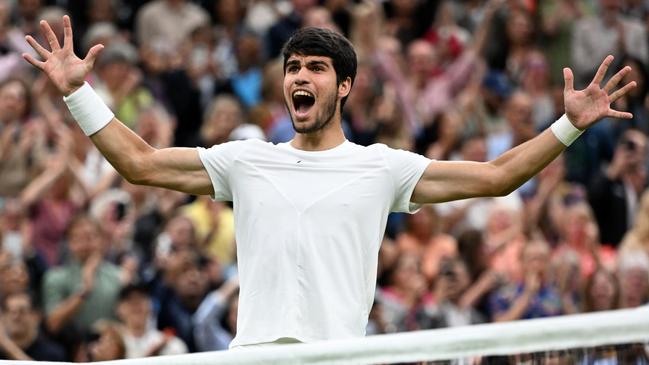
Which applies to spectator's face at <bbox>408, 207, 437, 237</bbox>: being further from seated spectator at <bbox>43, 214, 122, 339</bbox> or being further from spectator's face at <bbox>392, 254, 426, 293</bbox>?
seated spectator at <bbox>43, 214, 122, 339</bbox>

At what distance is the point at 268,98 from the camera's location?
17438 millimetres

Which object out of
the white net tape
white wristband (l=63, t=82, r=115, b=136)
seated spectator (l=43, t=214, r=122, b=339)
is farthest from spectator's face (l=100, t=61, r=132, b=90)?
the white net tape

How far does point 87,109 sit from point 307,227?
1.19 metres

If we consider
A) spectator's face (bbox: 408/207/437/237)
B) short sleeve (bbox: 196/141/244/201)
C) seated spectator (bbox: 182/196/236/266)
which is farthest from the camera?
spectator's face (bbox: 408/207/437/237)

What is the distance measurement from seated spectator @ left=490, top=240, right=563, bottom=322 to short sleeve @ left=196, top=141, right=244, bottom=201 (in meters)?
6.94

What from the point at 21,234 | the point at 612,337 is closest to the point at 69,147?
the point at 21,234

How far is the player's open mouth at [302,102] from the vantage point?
25.7ft

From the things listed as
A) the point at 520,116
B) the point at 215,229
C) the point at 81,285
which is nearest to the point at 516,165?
the point at 81,285

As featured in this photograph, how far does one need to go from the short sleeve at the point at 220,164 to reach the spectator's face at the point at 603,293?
743 cm

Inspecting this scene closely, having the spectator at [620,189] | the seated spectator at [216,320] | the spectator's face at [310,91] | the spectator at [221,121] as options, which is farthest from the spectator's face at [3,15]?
the spectator's face at [310,91]

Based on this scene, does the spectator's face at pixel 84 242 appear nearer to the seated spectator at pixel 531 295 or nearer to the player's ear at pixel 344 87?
the seated spectator at pixel 531 295

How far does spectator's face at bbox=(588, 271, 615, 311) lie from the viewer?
14.8m

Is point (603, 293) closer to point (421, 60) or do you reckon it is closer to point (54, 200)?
point (421, 60)

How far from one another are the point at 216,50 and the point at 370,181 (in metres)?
10.8
